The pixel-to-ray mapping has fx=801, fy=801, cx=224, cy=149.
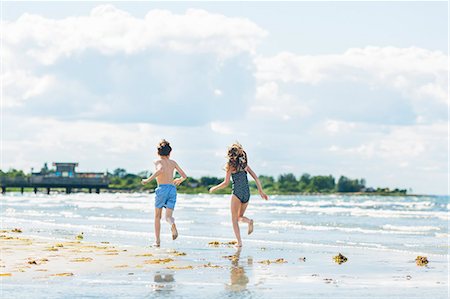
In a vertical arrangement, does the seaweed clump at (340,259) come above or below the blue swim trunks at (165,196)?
below

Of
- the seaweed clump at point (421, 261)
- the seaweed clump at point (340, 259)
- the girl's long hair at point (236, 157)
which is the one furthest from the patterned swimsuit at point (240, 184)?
the seaweed clump at point (421, 261)

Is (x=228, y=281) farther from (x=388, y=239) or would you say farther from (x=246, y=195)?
(x=388, y=239)

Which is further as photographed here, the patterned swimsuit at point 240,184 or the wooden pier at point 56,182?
the wooden pier at point 56,182

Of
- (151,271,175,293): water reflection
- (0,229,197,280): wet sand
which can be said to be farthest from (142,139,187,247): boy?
(151,271,175,293): water reflection

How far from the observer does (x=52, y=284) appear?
407 inches

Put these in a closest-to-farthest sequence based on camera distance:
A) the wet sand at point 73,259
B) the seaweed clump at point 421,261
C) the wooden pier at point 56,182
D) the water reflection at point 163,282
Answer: the water reflection at point 163,282 < the wet sand at point 73,259 < the seaweed clump at point 421,261 < the wooden pier at point 56,182

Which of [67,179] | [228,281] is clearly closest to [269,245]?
[228,281]

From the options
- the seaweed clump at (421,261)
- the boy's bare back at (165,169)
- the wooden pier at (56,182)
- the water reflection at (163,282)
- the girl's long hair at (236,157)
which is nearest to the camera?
the water reflection at (163,282)

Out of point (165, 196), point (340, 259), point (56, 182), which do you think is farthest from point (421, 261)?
point (56, 182)

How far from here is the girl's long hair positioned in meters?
15.7

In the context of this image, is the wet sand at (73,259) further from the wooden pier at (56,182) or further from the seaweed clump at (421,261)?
the wooden pier at (56,182)

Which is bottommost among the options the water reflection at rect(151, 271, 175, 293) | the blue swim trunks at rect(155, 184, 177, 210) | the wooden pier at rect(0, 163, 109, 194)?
the water reflection at rect(151, 271, 175, 293)

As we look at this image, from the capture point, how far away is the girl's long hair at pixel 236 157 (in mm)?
15742

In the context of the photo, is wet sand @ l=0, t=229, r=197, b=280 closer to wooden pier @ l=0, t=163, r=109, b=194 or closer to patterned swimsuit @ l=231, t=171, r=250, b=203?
patterned swimsuit @ l=231, t=171, r=250, b=203
